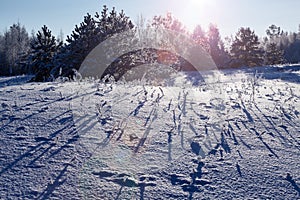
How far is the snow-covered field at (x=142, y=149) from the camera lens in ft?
9.32

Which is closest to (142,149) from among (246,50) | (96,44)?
(96,44)

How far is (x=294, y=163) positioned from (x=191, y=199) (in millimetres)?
1465

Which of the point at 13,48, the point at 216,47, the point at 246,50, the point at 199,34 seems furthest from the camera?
the point at 13,48

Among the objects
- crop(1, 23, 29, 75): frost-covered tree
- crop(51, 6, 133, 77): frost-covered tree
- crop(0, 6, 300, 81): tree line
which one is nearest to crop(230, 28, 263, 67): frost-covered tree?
crop(0, 6, 300, 81): tree line

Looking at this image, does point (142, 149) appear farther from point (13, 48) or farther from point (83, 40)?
point (13, 48)

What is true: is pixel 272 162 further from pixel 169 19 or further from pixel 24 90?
pixel 169 19

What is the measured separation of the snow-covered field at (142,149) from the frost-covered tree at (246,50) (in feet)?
99.4

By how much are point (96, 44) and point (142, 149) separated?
15318 millimetres

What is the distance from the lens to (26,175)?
2.92 metres

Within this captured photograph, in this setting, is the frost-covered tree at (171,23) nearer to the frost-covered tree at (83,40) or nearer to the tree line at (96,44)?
the tree line at (96,44)

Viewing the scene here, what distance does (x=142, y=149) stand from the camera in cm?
364

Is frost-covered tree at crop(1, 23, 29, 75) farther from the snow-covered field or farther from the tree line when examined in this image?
the snow-covered field

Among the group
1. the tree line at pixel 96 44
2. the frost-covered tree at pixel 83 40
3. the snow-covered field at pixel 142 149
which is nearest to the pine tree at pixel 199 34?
the tree line at pixel 96 44

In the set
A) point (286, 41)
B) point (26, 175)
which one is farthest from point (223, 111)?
point (286, 41)
